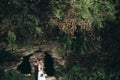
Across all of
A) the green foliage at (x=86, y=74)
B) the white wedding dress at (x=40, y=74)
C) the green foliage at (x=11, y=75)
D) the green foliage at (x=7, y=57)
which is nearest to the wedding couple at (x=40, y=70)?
the white wedding dress at (x=40, y=74)

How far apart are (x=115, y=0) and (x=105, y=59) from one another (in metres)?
2.32

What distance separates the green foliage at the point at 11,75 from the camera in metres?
17.0

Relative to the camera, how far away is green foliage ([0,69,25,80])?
1702 cm

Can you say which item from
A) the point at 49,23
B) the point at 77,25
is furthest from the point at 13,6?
the point at 77,25

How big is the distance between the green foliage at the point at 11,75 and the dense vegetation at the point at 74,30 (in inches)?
36.4

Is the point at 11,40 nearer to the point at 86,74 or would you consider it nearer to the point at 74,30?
the point at 74,30

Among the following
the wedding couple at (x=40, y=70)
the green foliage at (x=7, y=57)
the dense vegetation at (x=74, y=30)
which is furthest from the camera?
the green foliage at (x=7, y=57)

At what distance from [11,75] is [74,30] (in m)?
2.98

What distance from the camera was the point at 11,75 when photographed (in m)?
17.1

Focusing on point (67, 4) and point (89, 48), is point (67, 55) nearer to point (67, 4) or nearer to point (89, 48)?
point (89, 48)

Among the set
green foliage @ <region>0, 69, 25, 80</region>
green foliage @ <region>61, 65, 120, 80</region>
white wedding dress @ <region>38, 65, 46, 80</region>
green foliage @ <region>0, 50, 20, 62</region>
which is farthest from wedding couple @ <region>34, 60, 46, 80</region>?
green foliage @ <region>61, 65, 120, 80</region>

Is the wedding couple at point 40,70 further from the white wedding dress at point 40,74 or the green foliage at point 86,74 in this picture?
the green foliage at point 86,74

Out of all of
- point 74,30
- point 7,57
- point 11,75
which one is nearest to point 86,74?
point 74,30

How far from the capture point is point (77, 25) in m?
16.7
